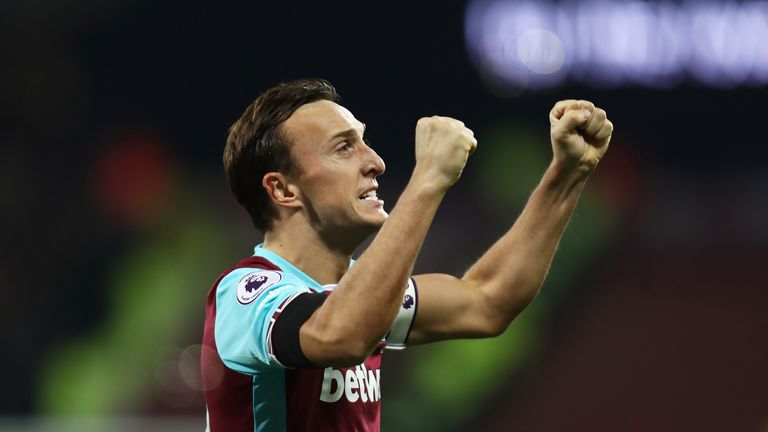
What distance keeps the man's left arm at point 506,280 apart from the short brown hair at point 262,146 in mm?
598

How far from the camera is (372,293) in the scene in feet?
9.52

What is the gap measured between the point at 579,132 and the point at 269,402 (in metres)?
1.23

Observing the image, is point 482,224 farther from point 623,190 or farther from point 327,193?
point 327,193

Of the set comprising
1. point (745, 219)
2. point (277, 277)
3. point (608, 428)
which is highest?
point (277, 277)

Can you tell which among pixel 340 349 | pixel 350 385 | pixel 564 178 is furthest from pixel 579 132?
pixel 340 349

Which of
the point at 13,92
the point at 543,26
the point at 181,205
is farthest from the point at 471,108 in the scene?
the point at 13,92

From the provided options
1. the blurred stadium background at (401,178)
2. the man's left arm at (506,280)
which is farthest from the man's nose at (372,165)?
the blurred stadium background at (401,178)

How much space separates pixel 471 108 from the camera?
29.8 feet

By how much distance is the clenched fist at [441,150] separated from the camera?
3.06m

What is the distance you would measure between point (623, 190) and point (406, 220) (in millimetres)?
6977

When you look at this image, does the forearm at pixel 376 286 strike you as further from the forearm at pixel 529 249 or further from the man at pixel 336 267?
the forearm at pixel 529 249

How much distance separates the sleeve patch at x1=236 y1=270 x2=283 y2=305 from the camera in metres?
3.21

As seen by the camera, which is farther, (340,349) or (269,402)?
(269,402)

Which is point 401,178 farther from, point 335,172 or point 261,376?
point 261,376
